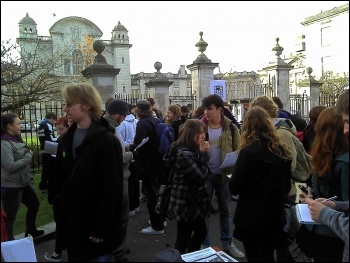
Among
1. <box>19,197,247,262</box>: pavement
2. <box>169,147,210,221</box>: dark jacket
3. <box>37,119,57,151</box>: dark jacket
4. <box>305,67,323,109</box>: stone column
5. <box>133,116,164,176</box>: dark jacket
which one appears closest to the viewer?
<box>169,147,210,221</box>: dark jacket

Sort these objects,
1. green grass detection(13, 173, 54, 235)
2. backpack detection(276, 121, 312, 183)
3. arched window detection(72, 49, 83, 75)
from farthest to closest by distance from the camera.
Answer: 1. arched window detection(72, 49, 83, 75)
2. green grass detection(13, 173, 54, 235)
3. backpack detection(276, 121, 312, 183)

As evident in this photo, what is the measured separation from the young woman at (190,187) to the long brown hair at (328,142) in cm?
125

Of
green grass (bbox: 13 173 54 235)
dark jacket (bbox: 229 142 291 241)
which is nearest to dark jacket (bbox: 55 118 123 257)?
dark jacket (bbox: 229 142 291 241)

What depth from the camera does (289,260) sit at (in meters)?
3.46

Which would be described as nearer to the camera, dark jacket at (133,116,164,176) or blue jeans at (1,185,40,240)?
blue jeans at (1,185,40,240)

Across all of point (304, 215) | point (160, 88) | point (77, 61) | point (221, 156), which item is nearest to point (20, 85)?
point (160, 88)

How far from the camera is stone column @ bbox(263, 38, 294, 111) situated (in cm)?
1509

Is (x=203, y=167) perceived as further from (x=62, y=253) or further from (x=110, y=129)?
(x=62, y=253)

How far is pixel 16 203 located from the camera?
465cm

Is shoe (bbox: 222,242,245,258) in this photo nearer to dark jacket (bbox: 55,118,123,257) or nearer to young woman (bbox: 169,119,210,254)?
young woman (bbox: 169,119,210,254)

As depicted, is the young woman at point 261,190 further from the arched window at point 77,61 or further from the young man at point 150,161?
the arched window at point 77,61

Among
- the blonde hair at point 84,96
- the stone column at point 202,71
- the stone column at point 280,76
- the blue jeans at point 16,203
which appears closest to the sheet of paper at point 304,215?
the blonde hair at point 84,96

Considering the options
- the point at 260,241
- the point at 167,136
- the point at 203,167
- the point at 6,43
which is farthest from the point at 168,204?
the point at 6,43

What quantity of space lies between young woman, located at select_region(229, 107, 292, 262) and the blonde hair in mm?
1355
